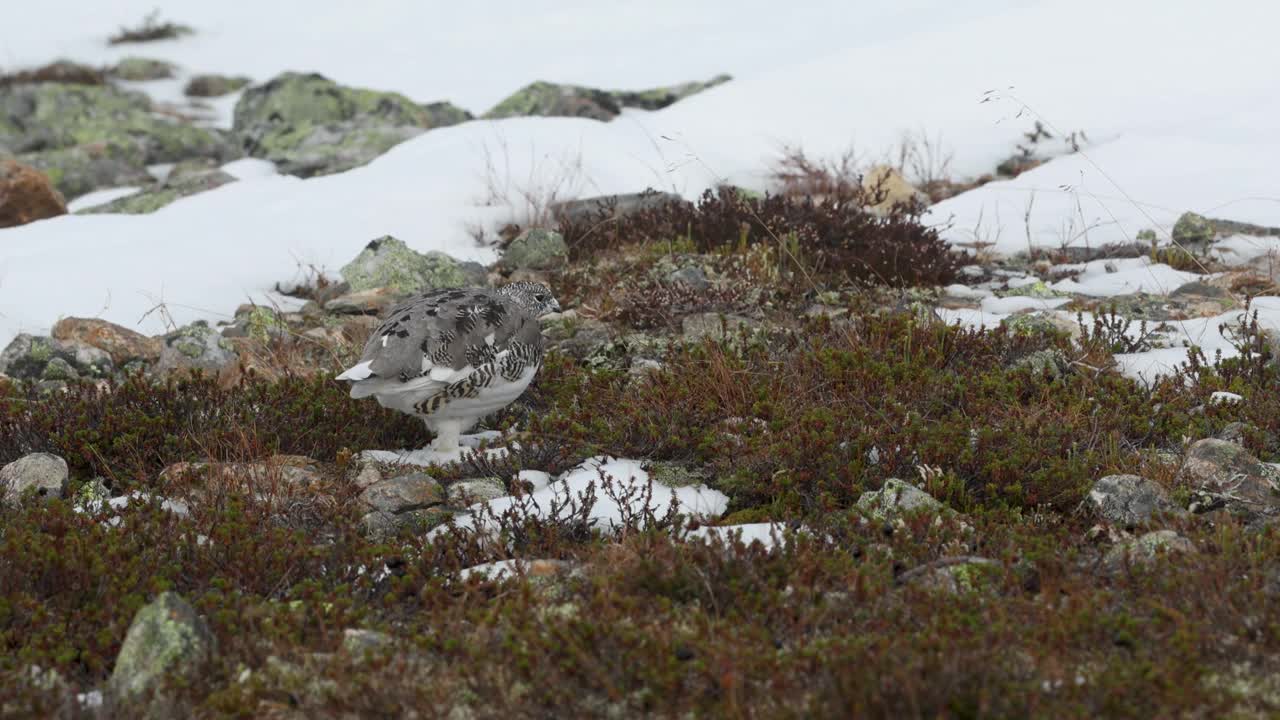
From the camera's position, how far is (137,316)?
8008 mm

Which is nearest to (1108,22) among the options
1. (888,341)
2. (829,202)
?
(829,202)

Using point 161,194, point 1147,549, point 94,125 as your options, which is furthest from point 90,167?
point 1147,549

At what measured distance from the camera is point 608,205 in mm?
8656

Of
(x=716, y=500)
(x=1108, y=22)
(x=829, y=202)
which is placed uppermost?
(x=1108, y=22)

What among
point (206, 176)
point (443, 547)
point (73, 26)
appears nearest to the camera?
point (443, 547)

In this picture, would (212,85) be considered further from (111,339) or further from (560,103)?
(111,339)

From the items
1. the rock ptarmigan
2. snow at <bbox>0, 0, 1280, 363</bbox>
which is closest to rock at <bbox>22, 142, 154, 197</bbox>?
snow at <bbox>0, 0, 1280, 363</bbox>

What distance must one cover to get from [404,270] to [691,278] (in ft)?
6.26

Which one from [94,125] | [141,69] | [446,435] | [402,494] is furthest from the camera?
[141,69]

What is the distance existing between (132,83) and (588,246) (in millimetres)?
15595

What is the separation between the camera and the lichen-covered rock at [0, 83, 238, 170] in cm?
1611

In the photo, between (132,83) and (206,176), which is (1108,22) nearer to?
(206,176)

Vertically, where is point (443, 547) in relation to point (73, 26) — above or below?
below

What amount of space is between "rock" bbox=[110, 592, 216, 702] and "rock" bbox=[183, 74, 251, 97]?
19.6m
